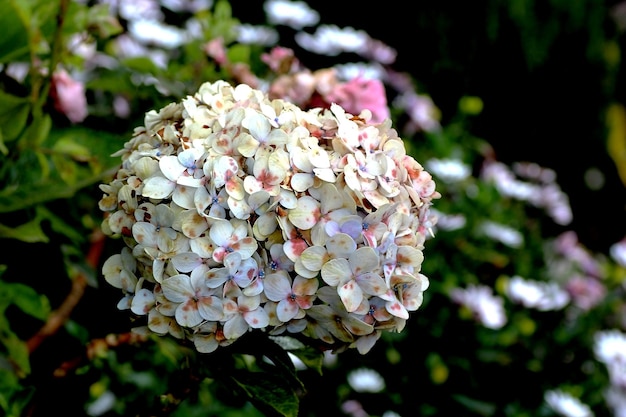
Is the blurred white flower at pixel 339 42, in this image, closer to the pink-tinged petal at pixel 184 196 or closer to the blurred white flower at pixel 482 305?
the blurred white flower at pixel 482 305

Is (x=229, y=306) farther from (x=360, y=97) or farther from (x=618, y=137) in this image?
(x=618, y=137)

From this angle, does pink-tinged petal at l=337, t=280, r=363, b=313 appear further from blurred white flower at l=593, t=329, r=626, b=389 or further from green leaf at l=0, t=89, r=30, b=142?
blurred white flower at l=593, t=329, r=626, b=389

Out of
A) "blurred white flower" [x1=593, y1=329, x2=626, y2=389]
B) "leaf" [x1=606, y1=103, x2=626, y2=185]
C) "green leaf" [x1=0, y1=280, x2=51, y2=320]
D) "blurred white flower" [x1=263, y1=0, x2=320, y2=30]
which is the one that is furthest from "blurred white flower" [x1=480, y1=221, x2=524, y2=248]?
"leaf" [x1=606, y1=103, x2=626, y2=185]

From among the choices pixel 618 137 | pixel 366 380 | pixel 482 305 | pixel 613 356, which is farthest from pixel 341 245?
pixel 618 137

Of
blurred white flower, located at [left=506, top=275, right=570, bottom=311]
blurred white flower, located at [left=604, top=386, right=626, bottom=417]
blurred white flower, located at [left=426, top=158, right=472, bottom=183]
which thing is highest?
blurred white flower, located at [left=426, top=158, right=472, bottom=183]

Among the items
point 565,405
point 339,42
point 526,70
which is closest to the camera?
point 565,405

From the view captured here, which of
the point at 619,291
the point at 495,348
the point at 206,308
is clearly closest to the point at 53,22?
the point at 206,308
